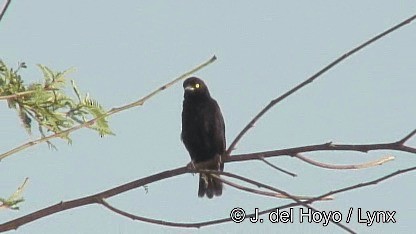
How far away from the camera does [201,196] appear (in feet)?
20.0

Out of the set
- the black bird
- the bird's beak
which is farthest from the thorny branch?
the bird's beak

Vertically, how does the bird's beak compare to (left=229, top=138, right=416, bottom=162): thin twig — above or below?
above

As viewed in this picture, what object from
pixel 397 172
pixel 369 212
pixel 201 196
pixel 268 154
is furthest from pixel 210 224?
pixel 201 196

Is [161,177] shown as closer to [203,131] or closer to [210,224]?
[210,224]

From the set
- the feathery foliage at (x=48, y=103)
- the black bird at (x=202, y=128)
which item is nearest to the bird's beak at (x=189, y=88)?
the black bird at (x=202, y=128)

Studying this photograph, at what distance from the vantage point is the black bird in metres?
6.16

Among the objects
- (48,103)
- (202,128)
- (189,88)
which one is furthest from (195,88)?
(48,103)

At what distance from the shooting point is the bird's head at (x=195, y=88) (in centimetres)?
636

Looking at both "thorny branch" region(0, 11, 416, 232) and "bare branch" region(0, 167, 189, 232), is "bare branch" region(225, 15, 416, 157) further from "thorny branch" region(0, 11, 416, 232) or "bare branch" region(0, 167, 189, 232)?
"bare branch" region(0, 167, 189, 232)

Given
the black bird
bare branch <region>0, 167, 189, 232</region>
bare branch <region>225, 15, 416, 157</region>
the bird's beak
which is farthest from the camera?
the bird's beak

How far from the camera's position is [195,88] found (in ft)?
21.0

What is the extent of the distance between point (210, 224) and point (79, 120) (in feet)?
3.75

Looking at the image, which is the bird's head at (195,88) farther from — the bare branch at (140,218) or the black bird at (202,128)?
the bare branch at (140,218)

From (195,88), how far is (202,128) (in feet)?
1.21
